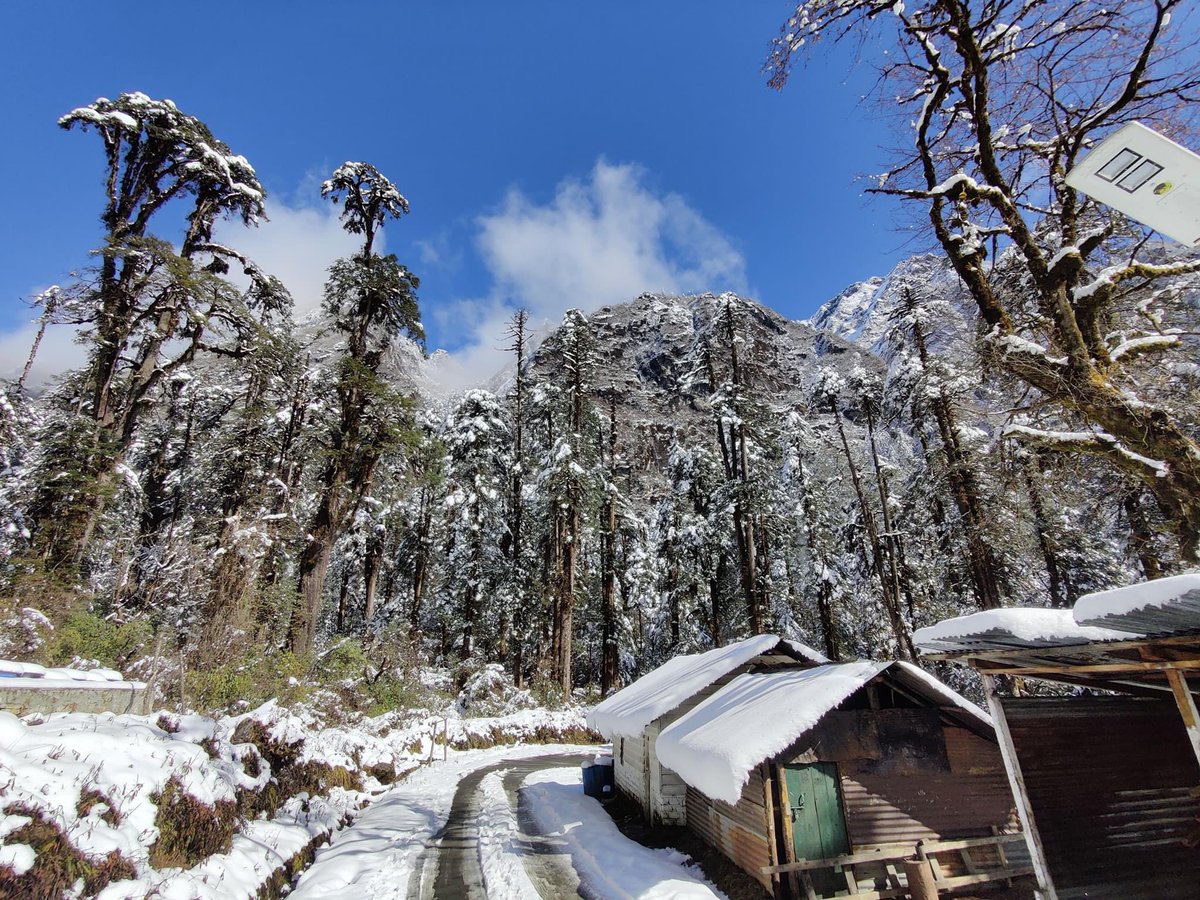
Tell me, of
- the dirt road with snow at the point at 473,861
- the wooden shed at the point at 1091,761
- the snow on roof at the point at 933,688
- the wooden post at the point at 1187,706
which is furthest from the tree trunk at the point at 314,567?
the wooden post at the point at 1187,706

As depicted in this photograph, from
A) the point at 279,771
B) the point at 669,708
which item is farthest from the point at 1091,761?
the point at 279,771

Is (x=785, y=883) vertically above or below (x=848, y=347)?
below

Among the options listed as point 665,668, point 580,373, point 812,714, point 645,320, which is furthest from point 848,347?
point 812,714

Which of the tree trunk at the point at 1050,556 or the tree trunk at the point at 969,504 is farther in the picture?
the tree trunk at the point at 1050,556

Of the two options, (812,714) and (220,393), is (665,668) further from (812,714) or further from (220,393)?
(220,393)

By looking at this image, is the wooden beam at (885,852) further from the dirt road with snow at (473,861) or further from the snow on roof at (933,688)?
the dirt road with snow at (473,861)

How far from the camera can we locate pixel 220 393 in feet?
92.7

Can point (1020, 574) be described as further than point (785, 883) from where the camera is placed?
Yes

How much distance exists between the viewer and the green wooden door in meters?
8.44

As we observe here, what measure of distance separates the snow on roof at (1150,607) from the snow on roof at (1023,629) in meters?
0.45

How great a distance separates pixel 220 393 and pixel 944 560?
33878mm

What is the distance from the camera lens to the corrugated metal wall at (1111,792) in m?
7.02

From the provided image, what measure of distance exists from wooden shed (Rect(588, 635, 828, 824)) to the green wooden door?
10.2ft

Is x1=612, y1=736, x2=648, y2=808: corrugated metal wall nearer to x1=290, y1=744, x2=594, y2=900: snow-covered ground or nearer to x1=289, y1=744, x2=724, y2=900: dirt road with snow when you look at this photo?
x1=289, y1=744, x2=724, y2=900: dirt road with snow
